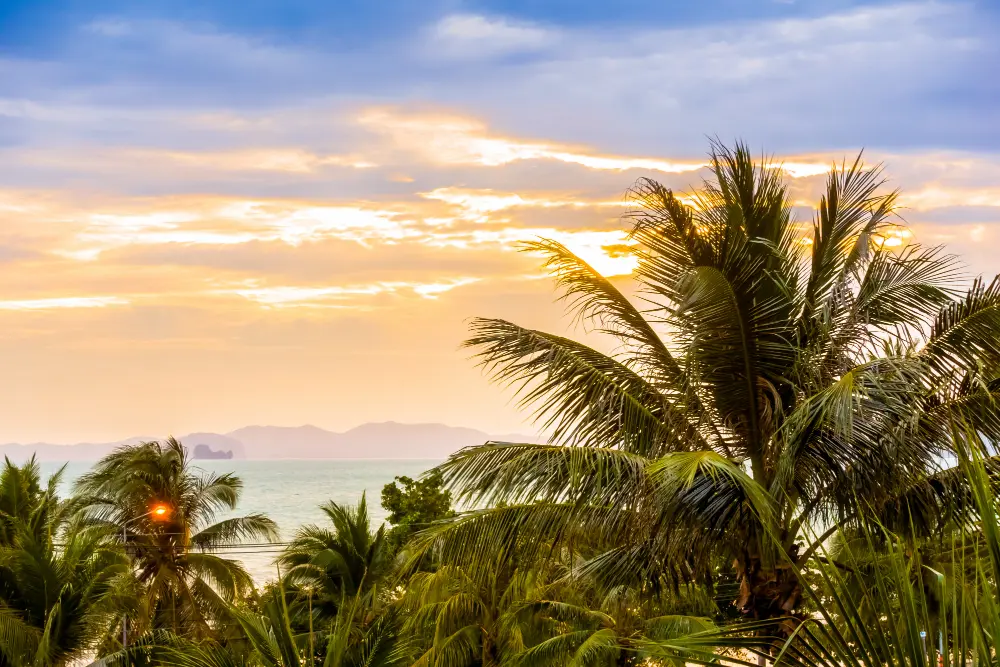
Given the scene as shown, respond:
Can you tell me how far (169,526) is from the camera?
26172mm

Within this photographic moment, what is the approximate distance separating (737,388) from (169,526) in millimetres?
19620

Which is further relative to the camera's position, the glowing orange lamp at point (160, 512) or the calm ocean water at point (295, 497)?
the calm ocean water at point (295, 497)

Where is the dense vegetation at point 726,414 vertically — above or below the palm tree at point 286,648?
above

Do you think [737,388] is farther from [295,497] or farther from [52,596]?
[295,497]

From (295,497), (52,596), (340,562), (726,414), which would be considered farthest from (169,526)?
(295,497)

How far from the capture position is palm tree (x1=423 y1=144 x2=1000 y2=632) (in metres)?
8.82

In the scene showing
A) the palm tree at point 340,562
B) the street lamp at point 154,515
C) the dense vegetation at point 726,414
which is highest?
the dense vegetation at point 726,414

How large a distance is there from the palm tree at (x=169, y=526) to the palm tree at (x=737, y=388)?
649 inches

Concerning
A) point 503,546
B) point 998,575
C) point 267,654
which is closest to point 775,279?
point 503,546

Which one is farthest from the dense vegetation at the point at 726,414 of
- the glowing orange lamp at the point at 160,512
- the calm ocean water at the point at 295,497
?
the calm ocean water at the point at 295,497

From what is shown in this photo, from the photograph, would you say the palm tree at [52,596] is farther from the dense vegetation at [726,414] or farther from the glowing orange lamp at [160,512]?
the glowing orange lamp at [160,512]

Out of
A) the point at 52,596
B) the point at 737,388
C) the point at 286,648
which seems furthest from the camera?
the point at 52,596

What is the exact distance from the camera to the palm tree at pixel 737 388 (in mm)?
8820

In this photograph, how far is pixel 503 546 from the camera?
377 inches
